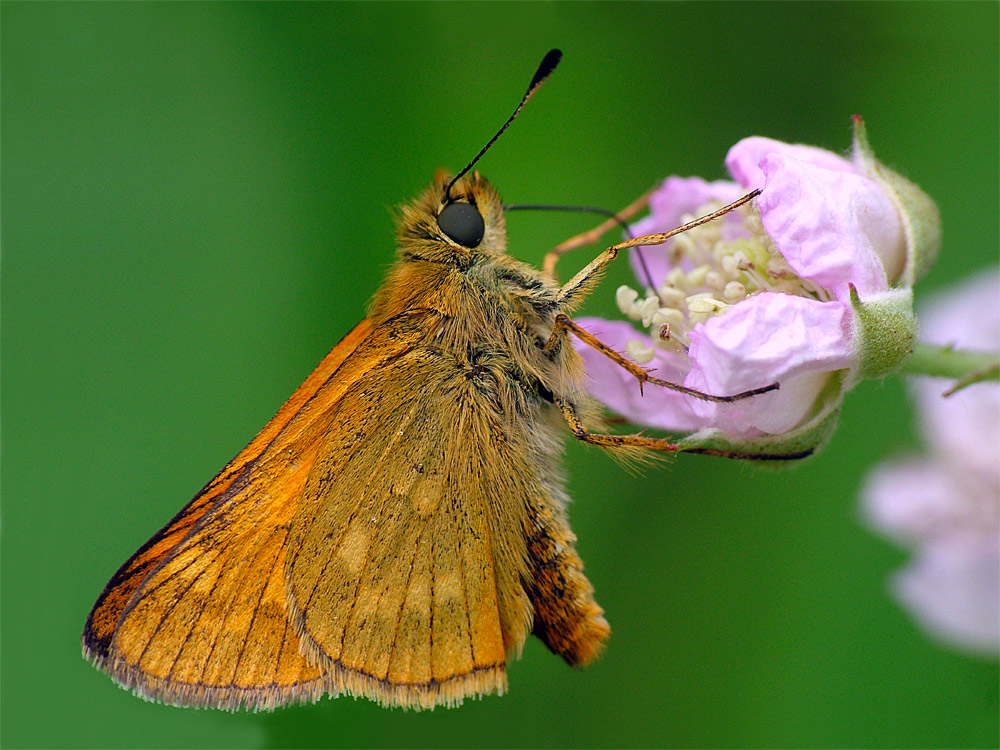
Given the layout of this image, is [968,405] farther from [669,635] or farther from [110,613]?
[110,613]

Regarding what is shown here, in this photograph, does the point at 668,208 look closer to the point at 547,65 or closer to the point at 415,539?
the point at 547,65

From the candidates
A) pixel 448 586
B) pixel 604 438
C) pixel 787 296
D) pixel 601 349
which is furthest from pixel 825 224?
pixel 448 586

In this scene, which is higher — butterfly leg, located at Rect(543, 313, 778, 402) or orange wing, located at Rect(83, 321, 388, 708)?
butterfly leg, located at Rect(543, 313, 778, 402)

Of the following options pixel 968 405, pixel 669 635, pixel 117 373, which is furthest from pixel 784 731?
pixel 117 373

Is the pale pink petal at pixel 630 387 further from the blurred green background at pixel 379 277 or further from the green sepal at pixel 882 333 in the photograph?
the blurred green background at pixel 379 277

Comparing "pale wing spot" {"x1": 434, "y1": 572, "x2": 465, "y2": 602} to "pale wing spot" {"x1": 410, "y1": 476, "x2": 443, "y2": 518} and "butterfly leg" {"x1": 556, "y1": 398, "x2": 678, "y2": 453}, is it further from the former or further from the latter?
"butterfly leg" {"x1": 556, "y1": 398, "x2": 678, "y2": 453}

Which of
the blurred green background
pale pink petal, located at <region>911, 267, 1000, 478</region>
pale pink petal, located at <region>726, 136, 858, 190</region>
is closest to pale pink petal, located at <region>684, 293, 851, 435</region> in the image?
pale pink petal, located at <region>726, 136, 858, 190</region>
